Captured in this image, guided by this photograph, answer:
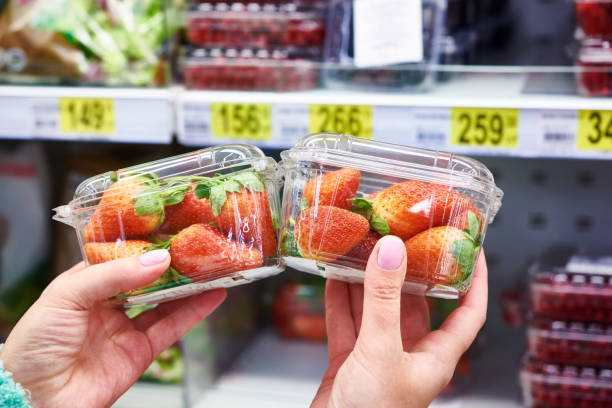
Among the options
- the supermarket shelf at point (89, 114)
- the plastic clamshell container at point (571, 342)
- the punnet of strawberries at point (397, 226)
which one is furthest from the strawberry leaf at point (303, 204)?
the plastic clamshell container at point (571, 342)

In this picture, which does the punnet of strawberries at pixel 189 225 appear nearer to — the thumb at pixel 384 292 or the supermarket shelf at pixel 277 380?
the thumb at pixel 384 292

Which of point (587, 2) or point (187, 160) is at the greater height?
point (587, 2)

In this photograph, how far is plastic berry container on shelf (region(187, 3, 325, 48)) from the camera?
4.48 ft

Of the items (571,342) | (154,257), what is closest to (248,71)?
(154,257)

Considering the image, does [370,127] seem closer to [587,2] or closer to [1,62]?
[587,2]

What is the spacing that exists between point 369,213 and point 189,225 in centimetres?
24

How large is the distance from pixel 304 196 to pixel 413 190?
5.5 inches

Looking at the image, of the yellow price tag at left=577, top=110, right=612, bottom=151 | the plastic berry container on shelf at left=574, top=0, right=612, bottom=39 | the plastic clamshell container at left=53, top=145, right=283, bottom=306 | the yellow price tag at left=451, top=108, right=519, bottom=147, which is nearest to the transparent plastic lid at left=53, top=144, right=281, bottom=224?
the plastic clamshell container at left=53, top=145, right=283, bottom=306

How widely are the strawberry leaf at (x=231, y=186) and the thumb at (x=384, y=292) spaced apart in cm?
20

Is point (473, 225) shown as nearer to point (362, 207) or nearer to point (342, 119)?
point (362, 207)

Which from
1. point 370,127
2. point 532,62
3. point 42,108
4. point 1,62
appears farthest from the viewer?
point 532,62

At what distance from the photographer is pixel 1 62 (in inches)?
57.0

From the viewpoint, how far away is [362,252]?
81cm

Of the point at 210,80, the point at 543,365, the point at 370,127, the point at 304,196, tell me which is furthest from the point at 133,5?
the point at 543,365
